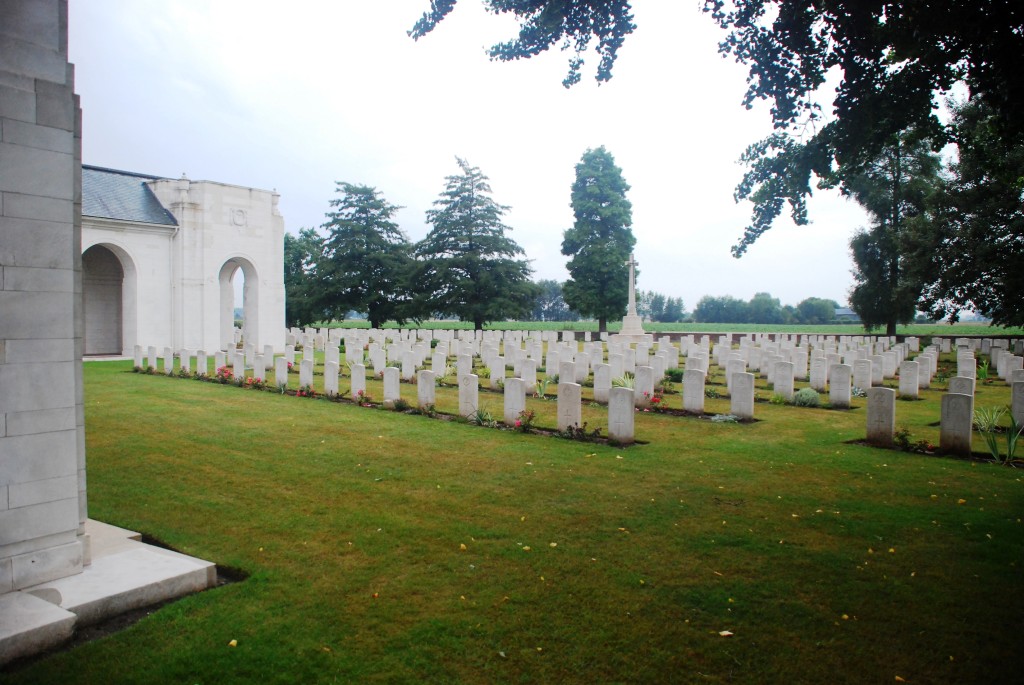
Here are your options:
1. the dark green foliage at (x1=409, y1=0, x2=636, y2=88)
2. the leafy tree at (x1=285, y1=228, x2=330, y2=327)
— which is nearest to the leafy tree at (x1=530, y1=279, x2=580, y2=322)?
the leafy tree at (x1=285, y1=228, x2=330, y2=327)

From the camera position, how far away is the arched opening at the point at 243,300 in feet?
87.0

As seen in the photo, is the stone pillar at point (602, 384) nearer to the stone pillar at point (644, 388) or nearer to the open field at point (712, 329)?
the stone pillar at point (644, 388)

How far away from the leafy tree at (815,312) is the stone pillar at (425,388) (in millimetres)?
81640

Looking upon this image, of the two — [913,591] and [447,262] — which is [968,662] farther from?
[447,262]

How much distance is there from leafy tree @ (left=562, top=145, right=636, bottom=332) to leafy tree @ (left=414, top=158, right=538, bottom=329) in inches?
140

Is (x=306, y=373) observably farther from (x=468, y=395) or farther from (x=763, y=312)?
(x=763, y=312)

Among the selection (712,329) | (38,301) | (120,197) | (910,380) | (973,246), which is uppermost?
(120,197)

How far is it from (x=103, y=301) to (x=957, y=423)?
28.4 metres

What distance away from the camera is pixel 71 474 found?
413cm

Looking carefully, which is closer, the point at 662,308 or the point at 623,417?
the point at 623,417

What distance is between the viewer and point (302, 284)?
38.9 metres

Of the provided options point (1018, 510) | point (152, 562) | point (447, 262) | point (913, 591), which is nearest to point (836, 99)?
point (913, 591)

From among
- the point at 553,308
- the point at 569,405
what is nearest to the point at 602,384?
the point at 569,405

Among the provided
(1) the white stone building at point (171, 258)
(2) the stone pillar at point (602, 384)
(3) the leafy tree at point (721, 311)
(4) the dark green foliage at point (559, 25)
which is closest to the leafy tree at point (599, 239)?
(1) the white stone building at point (171, 258)
